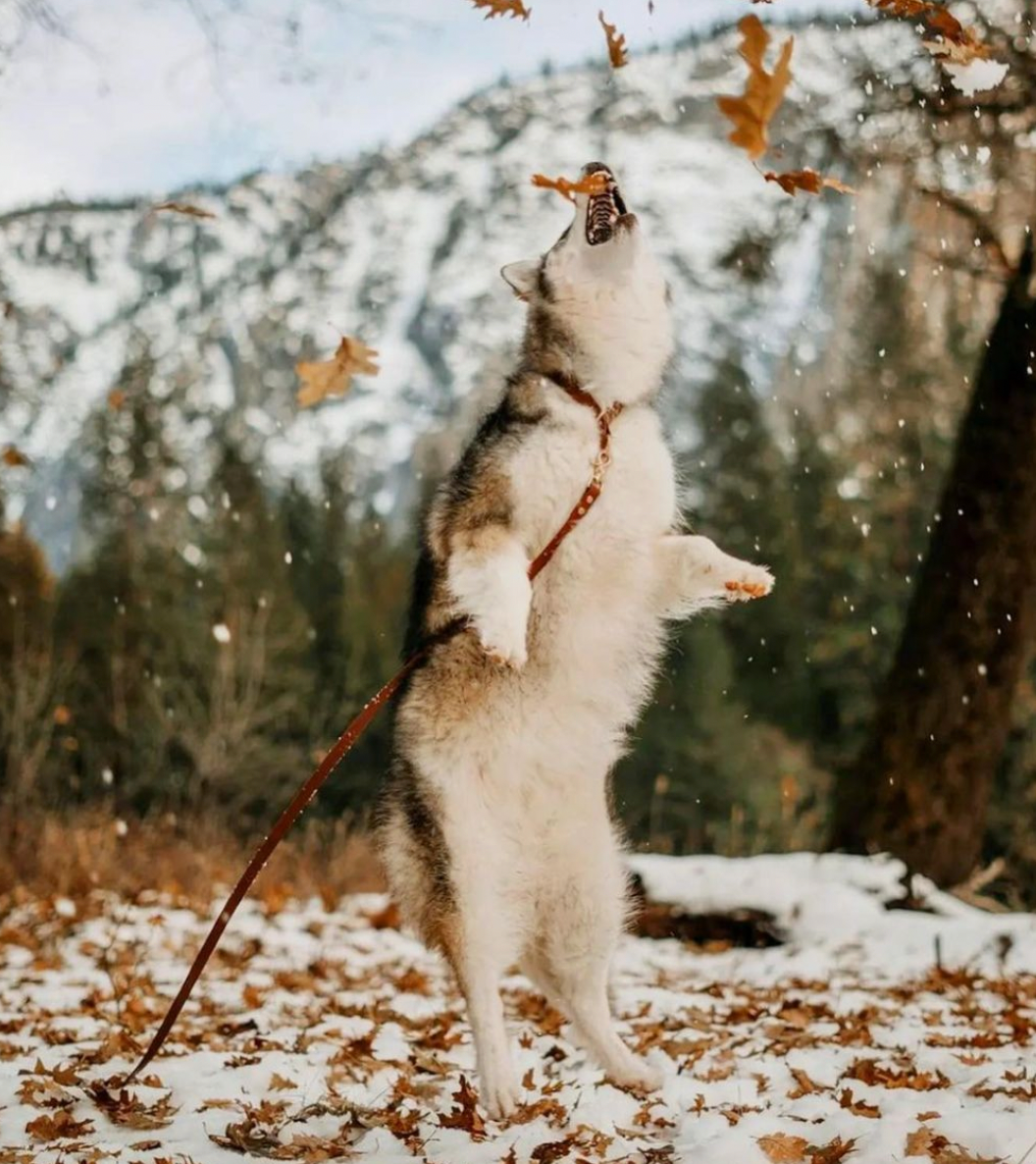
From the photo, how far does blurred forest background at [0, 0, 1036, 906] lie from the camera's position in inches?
530

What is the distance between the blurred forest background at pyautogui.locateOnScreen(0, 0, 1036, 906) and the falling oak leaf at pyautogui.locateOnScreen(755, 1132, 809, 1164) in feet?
27.5

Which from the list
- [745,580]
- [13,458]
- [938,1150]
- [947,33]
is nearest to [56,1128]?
[938,1150]

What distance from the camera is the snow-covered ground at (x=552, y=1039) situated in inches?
140

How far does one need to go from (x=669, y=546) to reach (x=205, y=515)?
31713 millimetres

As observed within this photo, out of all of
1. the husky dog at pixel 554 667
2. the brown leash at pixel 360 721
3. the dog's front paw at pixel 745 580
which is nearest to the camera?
the brown leash at pixel 360 721

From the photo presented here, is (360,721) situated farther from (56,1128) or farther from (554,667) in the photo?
(56,1128)

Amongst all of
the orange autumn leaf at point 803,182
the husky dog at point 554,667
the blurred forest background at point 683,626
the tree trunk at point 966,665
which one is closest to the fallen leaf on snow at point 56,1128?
the husky dog at point 554,667

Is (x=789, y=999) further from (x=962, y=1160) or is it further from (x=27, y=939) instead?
(x=27, y=939)

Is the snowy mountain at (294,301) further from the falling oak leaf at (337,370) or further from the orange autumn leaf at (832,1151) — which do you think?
the orange autumn leaf at (832,1151)

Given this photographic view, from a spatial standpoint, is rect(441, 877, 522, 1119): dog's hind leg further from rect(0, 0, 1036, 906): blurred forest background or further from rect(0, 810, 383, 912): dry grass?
rect(0, 0, 1036, 906): blurred forest background

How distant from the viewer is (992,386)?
9.50 meters

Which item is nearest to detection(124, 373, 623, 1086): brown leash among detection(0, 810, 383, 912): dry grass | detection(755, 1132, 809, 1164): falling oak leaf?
detection(755, 1132, 809, 1164): falling oak leaf

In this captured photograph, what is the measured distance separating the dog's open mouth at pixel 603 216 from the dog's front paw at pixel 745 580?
113 centimetres

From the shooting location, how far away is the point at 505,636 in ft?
11.9
